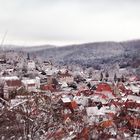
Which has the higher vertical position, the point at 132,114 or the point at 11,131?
the point at 11,131

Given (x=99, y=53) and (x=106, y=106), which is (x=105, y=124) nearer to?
(x=106, y=106)

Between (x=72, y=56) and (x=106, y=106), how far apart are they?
13754 centimetres

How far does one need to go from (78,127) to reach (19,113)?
6761 mm

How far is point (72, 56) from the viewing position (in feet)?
541

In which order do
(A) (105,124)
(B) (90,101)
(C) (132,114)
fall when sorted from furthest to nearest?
(B) (90,101), (C) (132,114), (A) (105,124)

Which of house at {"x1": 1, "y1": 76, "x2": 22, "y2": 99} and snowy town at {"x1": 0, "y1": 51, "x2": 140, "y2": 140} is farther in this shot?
house at {"x1": 1, "y1": 76, "x2": 22, "y2": 99}

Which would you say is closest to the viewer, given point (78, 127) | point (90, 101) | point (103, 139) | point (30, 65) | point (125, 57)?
point (103, 139)

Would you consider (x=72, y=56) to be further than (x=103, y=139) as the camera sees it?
Yes

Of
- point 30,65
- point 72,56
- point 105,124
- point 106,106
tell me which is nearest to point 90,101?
point 106,106

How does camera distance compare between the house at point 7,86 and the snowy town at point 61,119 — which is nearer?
the snowy town at point 61,119

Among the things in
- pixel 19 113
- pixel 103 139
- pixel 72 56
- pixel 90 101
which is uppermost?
pixel 19 113

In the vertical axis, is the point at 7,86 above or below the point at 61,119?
below

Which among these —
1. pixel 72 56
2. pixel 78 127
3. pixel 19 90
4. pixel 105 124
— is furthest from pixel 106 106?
pixel 72 56

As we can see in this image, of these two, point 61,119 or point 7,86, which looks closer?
point 61,119
